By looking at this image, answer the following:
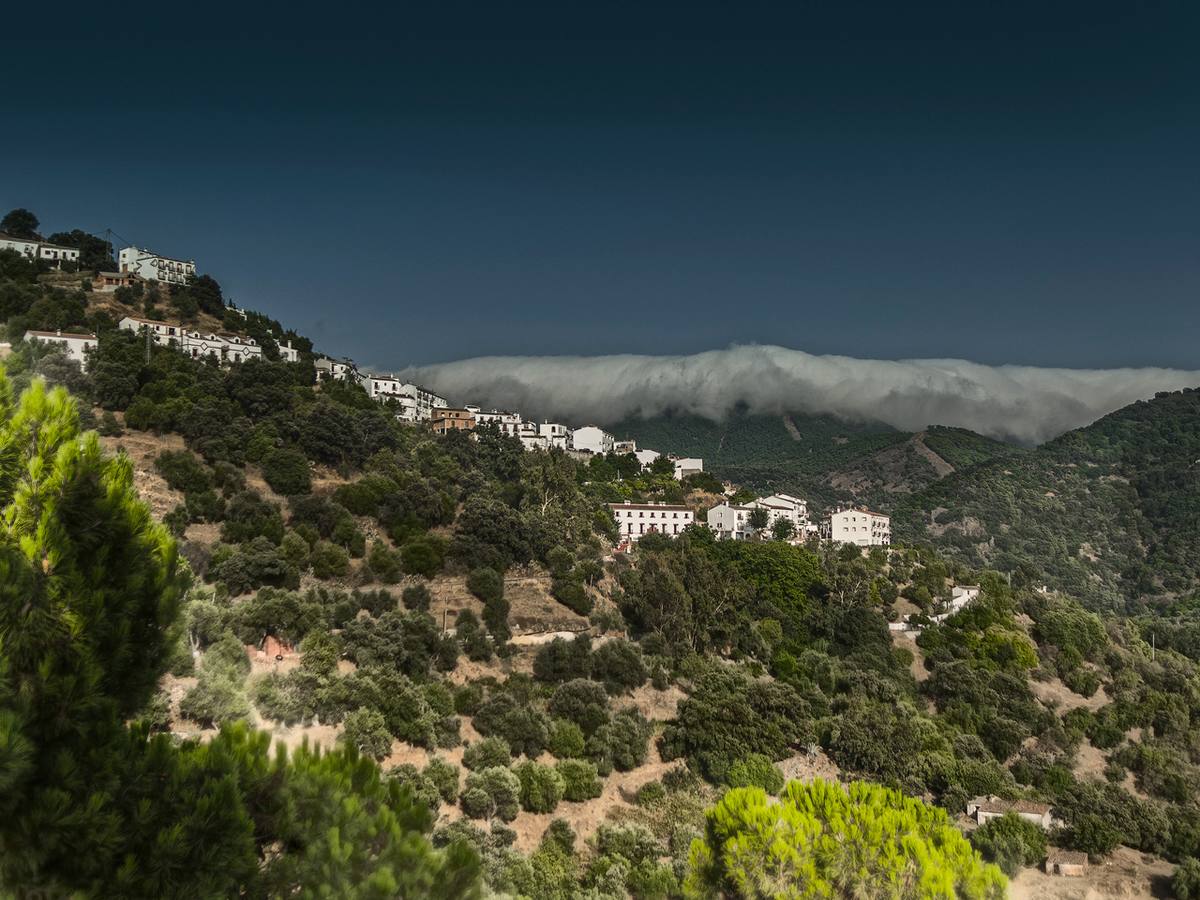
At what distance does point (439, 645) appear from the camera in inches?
1236

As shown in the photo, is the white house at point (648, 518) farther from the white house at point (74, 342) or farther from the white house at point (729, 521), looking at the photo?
the white house at point (74, 342)

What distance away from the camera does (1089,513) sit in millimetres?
117938

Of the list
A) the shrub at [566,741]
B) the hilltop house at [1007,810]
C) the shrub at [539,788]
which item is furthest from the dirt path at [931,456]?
the shrub at [539,788]

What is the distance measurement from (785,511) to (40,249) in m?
75.6

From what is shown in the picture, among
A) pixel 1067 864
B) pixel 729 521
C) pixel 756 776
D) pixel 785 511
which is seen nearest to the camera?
pixel 1067 864

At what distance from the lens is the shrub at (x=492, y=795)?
878 inches

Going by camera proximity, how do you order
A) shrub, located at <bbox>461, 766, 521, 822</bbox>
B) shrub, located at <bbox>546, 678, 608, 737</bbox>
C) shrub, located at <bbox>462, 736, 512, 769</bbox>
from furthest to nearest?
shrub, located at <bbox>546, 678, 608, 737</bbox> → shrub, located at <bbox>462, 736, 512, 769</bbox> → shrub, located at <bbox>461, 766, 521, 822</bbox>

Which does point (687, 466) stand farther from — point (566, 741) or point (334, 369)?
point (566, 741)

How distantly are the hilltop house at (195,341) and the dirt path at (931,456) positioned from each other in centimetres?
14832

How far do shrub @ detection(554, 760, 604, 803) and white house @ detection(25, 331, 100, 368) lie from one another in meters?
38.1

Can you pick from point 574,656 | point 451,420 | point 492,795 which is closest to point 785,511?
point 451,420

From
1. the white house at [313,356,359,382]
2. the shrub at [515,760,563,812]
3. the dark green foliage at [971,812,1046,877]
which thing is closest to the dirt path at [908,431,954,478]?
the white house at [313,356,359,382]

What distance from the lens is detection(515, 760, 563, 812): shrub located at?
78.2ft

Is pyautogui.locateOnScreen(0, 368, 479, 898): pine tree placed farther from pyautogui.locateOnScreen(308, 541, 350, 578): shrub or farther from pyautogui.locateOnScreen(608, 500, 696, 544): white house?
pyautogui.locateOnScreen(608, 500, 696, 544): white house
